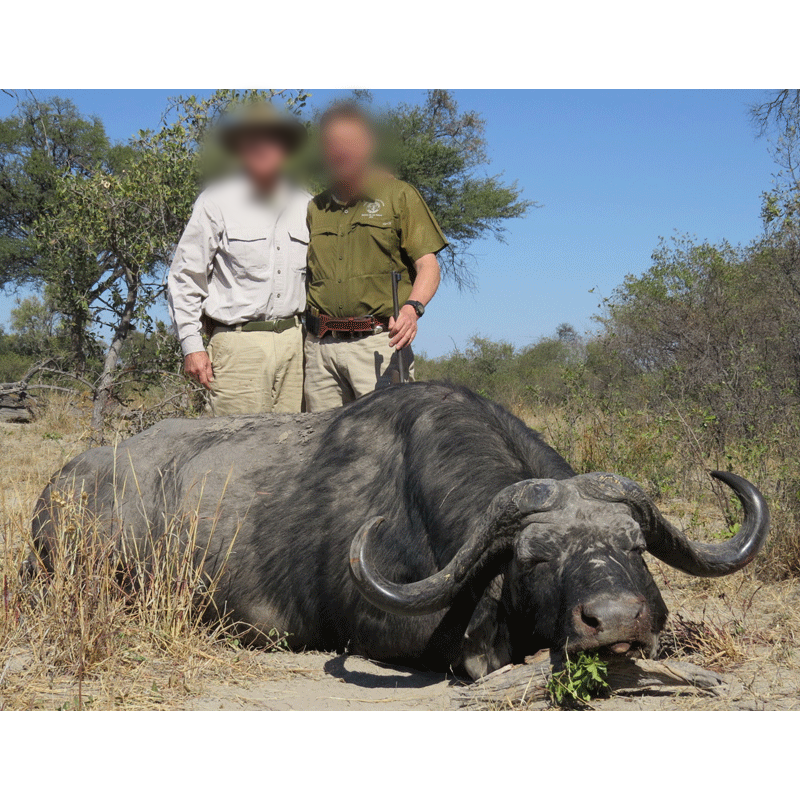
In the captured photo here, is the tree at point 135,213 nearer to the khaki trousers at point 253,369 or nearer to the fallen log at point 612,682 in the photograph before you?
the khaki trousers at point 253,369

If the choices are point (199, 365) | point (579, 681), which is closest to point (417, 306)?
point (199, 365)

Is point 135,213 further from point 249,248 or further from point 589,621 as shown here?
point 589,621

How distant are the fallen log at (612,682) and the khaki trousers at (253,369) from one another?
255cm

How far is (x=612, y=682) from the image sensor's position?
351 cm

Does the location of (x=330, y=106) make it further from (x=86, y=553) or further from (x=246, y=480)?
(x=86, y=553)

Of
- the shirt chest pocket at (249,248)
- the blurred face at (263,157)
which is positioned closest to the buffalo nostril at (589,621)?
the shirt chest pocket at (249,248)

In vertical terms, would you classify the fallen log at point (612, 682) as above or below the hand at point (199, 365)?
below

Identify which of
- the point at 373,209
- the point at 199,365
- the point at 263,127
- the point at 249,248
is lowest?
the point at 199,365

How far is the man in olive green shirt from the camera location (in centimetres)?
562

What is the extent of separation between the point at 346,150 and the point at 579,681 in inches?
152

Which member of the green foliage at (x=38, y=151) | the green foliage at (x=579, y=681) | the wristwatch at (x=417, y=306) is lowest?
the green foliage at (x=579, y=681)

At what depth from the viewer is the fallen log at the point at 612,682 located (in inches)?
136

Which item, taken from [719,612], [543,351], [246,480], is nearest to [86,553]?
[246,480]

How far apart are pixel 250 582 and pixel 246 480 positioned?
584 mm
